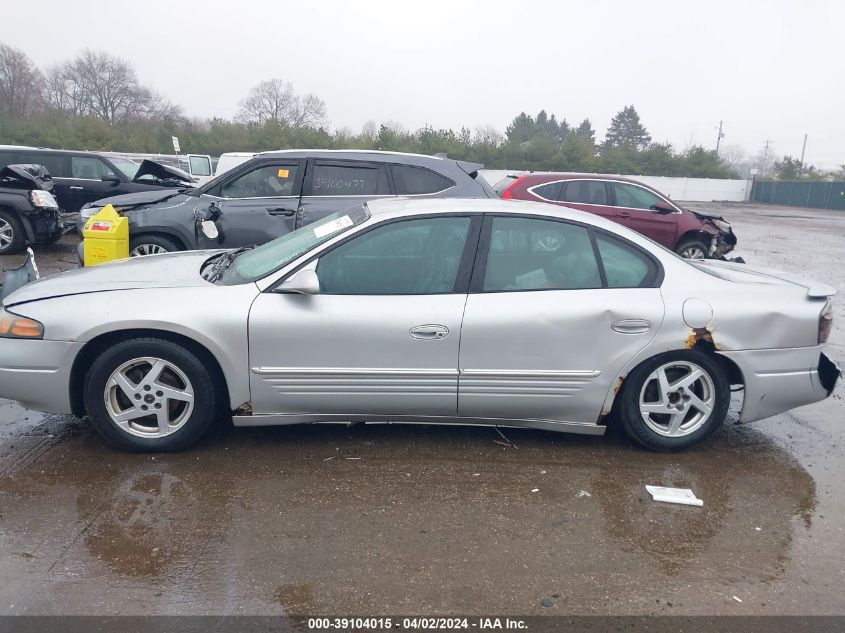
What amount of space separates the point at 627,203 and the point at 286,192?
650 cm

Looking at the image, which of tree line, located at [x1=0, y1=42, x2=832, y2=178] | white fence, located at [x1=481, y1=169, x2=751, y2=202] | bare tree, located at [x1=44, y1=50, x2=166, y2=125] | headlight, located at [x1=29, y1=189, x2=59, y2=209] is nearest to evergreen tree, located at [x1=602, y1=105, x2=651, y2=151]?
tree line, located at [x1=0, y1=42, x2=832, y2=178]

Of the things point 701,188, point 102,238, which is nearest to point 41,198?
point 102,238

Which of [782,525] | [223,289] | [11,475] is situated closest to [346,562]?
[223,289]

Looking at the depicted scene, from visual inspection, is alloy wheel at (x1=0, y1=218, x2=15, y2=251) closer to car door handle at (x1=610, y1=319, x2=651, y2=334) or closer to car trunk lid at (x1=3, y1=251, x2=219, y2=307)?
car trunk lid at (x1=3, y1=251, x2=219, y2=307)

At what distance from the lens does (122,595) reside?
8.70 feet

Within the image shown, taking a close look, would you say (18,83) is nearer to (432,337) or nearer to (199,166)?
(199,166)

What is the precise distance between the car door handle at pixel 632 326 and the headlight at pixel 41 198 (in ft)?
30.7

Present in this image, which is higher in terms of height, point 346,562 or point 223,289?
point 223,289

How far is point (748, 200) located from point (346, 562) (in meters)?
52.7

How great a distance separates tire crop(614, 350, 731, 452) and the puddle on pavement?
0.48ft

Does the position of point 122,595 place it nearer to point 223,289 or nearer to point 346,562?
point 346,562

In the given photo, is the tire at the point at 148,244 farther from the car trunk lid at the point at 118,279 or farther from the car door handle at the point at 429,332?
the car door handle at the point at 429,332

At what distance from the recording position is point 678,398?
13.2 ft

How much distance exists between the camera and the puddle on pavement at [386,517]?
2801mm
